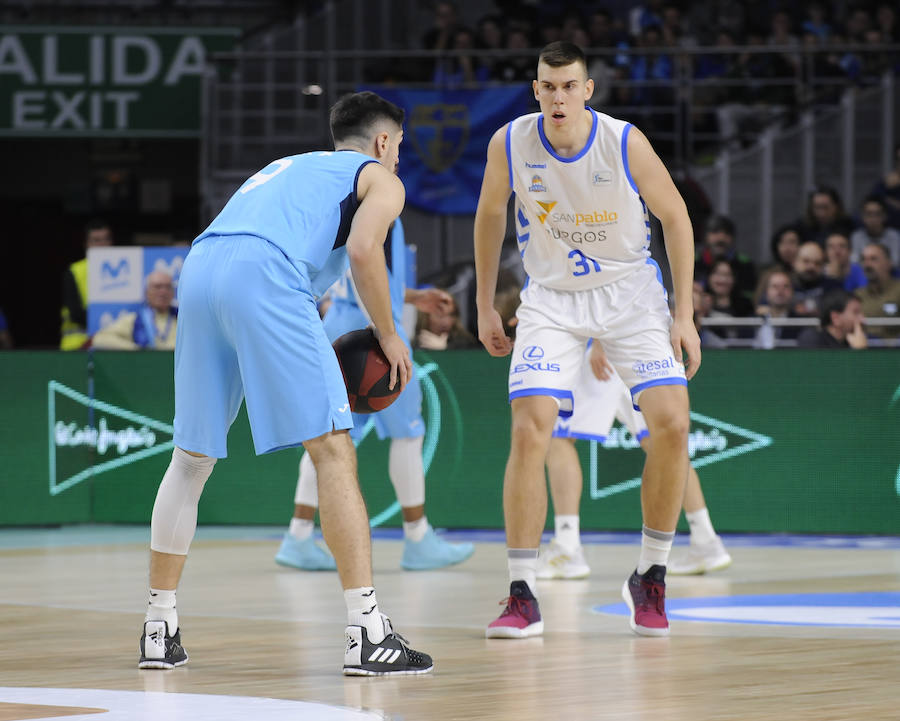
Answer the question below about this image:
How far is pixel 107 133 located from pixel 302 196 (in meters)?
11.4

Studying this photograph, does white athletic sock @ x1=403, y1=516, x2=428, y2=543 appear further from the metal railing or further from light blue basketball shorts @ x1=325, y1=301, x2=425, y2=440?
the metal railing

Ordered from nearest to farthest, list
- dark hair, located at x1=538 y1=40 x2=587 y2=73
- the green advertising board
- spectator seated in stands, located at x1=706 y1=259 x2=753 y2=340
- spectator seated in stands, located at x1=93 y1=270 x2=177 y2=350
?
1. dark hair, located at x1=538 y1=40 x2=587 y2=73
2. the green advertising board
3. spectator seated in stands, located at x1=93 y1=270 x2=177 y2=350
4. spectator seated in stands, located at x1=706 y1=259 x2=753 y2=340

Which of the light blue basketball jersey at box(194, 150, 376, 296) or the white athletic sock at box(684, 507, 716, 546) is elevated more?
the light blue basketball jersey at box(194, 150, 376, 296)

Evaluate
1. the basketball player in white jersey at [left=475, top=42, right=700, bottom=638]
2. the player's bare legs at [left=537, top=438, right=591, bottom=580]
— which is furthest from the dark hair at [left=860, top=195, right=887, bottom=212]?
the basketball player in white jersey at [left=475, top=42, right=700, bottom=638]

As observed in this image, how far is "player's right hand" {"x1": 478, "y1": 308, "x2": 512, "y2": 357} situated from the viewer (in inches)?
235

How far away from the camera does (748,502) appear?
9547 millimetres

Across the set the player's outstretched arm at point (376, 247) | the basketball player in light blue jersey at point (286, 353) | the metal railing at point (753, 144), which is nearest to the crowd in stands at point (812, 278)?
the metal railing at point (753, 144)

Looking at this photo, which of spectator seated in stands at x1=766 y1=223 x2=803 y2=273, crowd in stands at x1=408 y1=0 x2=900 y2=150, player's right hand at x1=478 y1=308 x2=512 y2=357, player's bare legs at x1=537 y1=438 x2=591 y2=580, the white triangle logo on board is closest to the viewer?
player's right hand at x1=478 y1=308 x2=512 y2=357

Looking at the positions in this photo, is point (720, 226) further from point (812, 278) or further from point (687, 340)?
point (687, 340)

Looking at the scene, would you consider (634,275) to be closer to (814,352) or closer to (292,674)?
(292,674)

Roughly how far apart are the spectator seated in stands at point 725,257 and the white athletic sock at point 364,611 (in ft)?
26.5

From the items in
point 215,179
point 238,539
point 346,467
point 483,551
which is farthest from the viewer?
point 215,179

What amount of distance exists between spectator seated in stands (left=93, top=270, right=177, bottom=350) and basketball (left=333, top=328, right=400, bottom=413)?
239 inches

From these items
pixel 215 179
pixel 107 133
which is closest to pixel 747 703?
pixel 215 179
